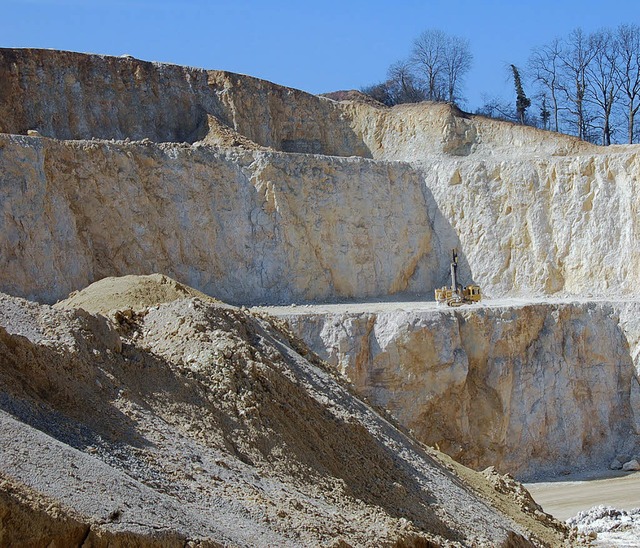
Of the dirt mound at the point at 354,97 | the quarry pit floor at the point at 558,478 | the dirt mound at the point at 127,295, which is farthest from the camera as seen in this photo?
the dirt mound at the point at 354,97

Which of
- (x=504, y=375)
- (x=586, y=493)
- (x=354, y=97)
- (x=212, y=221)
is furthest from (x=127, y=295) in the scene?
(x=354, y=97)

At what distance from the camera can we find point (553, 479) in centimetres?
2964

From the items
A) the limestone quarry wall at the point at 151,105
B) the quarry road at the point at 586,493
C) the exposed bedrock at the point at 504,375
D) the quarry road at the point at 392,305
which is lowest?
the quarry road at the point at 586,493

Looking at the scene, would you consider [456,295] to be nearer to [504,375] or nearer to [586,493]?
[504,375]

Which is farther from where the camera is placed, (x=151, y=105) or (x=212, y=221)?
(x=151, y=105)

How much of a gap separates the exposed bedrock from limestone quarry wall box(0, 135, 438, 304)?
18.7 feet

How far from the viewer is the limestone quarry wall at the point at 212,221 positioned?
100ft

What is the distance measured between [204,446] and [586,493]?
634 inches

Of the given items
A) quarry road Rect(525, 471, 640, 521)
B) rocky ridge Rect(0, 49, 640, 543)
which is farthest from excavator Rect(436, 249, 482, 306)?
quarry road Rect(525, 471, 640, 521)

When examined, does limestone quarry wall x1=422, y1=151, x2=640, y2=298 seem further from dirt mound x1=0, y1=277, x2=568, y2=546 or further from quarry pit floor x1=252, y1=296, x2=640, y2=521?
dirt mound x1=0, y1=277, x2=568, y2=546

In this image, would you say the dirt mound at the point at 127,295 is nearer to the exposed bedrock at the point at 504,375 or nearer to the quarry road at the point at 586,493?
the quarry road at the point at 586,493

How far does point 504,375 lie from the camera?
30672mm

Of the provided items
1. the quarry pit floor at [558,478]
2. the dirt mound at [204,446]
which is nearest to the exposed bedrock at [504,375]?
the quarry pit floor at [558,478]

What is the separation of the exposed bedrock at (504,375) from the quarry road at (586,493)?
1.73m
